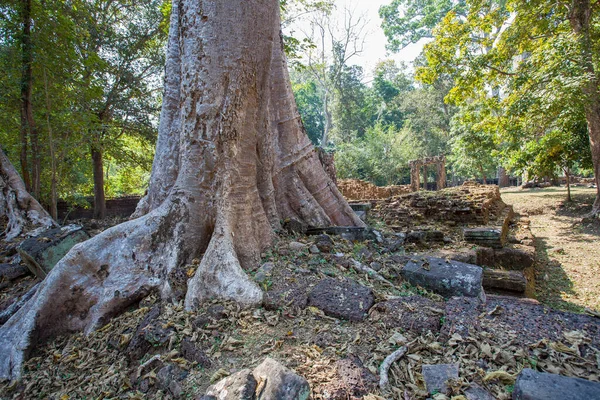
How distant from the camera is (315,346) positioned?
1.80 metres

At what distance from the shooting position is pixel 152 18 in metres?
9.35

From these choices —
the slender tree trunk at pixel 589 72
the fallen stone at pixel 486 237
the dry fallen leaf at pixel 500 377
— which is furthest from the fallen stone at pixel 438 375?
the slender tree trunk at pixel 589 72

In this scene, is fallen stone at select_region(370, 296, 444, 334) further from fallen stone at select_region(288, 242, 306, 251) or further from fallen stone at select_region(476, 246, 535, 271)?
fallen stone at select_region(476, 246, 535, 271)

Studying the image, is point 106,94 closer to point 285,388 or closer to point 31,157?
point 31,157

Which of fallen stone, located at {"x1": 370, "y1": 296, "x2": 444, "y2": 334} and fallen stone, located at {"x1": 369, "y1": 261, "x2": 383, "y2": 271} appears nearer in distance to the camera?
fallen stone, located at {"x1": 370, "y1": 296, "x2": 444, "y2": 334}

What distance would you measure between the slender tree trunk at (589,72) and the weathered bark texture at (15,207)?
10.5 m

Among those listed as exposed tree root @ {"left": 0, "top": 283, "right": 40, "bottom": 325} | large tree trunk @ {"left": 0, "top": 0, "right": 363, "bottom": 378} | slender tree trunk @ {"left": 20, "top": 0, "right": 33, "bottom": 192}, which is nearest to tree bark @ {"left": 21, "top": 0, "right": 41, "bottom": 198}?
slender tree trunk @ {"left": 20, "top": 0, "right": 33, "bottom": 192}

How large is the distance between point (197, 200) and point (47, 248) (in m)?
2.07

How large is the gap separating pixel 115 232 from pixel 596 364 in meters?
3.28

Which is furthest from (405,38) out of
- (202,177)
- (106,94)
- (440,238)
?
(202,177)

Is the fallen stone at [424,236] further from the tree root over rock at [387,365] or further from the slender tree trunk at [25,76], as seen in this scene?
the slender tree trunk at [25,76]

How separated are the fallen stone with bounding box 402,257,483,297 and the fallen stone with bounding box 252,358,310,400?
61.0 inches

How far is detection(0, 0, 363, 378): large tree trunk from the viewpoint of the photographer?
244 centimetres

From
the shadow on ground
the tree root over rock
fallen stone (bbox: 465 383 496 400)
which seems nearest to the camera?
fallen stone (bbox: 465 383 496 400)
